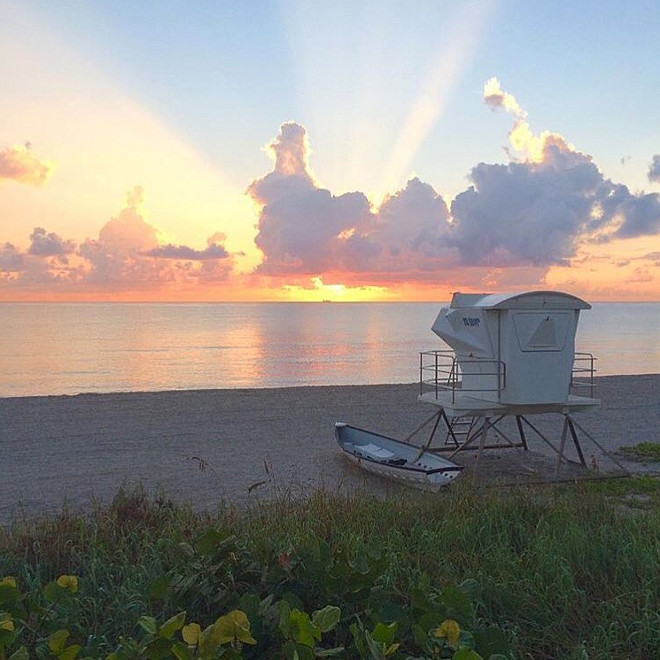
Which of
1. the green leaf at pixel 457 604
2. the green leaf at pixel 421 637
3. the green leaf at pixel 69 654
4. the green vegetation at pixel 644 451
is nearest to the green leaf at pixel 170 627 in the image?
the green leaf at pixel 69 654

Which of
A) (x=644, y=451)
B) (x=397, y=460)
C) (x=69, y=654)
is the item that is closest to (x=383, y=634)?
(x=69, y=654)

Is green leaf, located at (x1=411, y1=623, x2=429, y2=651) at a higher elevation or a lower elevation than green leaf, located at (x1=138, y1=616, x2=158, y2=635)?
lower

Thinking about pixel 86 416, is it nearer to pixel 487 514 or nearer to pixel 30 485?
pixel 30 485

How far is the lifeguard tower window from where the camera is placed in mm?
11578

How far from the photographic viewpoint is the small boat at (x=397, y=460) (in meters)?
10.9

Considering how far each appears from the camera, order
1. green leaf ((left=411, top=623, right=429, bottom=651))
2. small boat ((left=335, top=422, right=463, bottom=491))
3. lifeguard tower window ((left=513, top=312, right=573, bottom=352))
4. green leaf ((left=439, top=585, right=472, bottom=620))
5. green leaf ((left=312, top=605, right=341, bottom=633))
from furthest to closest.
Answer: lifeguard tower window ((left=513, top=312, right=573, bottom=352))
small boat ((left=335, top=422, right=463, bottom=491))
green leaf ((left=439, top=585, right=472, bottom=620))
green leaf ((left=411, top=623, right=429, bottom=651))
green leaf ((left=312, top=605, right=341, bottom=633))

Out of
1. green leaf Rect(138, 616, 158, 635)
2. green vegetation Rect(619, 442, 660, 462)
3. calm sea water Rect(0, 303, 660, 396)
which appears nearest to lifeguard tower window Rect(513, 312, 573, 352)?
green vegetation Rect(619, 442, 660, 462)

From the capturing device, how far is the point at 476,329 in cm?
1206

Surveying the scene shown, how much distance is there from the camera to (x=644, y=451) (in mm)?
14648

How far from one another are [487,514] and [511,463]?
7097 millimetres

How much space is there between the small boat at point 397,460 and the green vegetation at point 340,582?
3.81m

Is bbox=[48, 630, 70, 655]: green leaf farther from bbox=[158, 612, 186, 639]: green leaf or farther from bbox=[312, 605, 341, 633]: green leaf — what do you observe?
bbox=[312, 605, 341, 633]: green leaf

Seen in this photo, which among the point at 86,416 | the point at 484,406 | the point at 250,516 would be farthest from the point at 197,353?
the point at 250,516

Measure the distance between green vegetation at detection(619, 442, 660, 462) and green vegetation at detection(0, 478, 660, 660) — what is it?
7.99m
